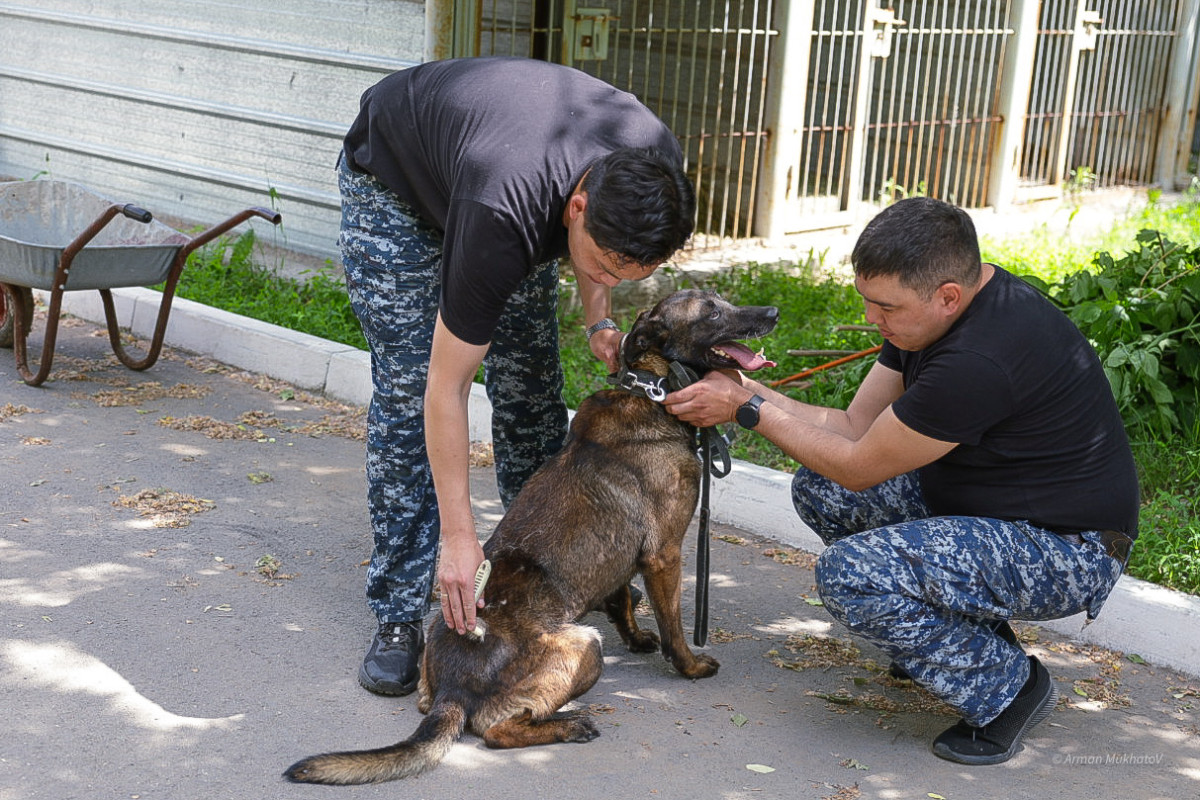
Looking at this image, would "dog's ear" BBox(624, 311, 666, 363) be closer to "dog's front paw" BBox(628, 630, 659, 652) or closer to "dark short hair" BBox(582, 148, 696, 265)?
"dark short hair" BBox(582, 148, 696, 265)

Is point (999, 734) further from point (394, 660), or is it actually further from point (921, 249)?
point (394, 660)

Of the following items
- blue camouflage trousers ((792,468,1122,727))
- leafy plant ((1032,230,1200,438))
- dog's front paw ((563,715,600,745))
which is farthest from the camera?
leafy plant ((1032,230,1200,438))

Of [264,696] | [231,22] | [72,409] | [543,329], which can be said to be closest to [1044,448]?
[543,329]

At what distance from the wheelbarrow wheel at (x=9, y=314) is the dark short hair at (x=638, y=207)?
4633 mm

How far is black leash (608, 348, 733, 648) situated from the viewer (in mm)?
3777

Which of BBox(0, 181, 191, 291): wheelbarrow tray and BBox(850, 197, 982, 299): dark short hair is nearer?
BBox(850, 197, 982, 299): dark short hair

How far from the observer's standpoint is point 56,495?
16.8ft

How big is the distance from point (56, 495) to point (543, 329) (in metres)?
2.39

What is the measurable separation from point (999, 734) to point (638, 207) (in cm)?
192

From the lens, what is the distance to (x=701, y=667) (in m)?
3.98

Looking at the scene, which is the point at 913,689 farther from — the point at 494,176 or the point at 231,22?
the point at 231,22

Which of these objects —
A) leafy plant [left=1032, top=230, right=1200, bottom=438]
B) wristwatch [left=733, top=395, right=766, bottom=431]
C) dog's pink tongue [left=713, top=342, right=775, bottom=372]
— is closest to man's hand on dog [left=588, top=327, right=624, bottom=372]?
dog's pink tongue [left=713, top=342, right=775, bottom=372]

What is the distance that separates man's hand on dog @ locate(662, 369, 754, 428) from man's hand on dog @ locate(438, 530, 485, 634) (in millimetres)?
802

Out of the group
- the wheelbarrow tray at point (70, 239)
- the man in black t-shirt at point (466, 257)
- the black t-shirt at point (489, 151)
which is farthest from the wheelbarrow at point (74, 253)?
the black t-shirt at point (489, 151)
